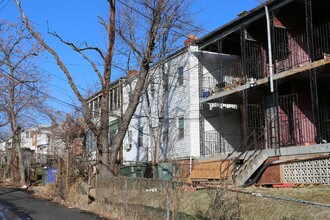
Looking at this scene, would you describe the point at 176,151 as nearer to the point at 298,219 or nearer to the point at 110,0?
the point at 110,0

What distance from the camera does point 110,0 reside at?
56.9 ft

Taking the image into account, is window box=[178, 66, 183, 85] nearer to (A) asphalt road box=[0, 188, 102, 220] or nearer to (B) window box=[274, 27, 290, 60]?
(B) window box=[274, 27, 290, 60]

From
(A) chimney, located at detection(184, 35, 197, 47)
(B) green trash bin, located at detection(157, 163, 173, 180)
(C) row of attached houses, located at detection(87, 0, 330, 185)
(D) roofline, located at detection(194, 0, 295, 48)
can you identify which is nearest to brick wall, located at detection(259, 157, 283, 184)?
(C) row of attached houses, located at detection(87, 0, 330, 185)

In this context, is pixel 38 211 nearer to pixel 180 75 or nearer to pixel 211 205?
pixel 211 205

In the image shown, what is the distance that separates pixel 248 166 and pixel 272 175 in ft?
3.09

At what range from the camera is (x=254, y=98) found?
21.0m

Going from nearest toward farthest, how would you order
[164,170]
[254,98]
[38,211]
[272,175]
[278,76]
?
[38,211]
[272,175]
[278,76]
[254,98]
[164,170]

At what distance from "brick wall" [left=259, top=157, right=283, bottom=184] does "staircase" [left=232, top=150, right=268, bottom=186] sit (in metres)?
0.34

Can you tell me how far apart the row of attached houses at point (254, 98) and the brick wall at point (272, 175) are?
37 millimetres

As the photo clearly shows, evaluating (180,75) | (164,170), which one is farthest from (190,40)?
(164,170)

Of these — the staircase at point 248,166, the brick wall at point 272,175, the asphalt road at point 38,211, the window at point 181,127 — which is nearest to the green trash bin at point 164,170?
the window at point 181,127

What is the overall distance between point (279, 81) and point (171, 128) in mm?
9074

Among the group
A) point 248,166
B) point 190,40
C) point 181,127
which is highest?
point 190,40

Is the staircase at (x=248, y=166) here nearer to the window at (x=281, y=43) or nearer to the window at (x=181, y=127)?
the window at (x=281, y=43)
